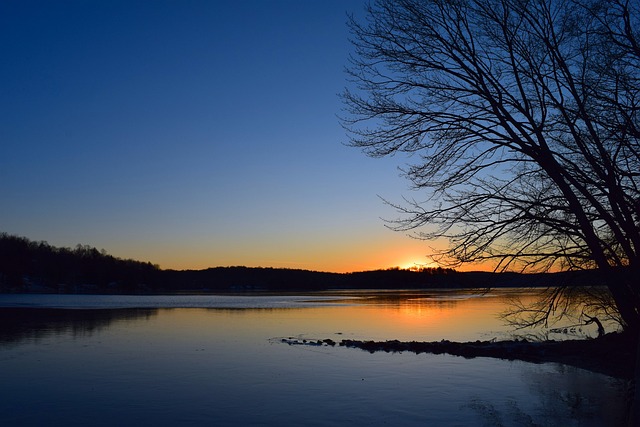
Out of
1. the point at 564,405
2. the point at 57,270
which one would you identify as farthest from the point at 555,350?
the point at 57,270

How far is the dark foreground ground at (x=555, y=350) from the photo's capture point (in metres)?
13.8

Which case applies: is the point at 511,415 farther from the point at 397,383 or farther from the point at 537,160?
the point at 537,160

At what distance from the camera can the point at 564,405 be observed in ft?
33.1

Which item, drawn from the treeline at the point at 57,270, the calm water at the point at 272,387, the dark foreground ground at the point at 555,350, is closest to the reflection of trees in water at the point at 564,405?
the calm water at the point at 272,387

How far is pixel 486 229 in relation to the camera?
11.6 m

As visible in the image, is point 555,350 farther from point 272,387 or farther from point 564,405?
point 272,387

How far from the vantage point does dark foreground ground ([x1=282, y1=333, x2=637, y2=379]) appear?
13.8m

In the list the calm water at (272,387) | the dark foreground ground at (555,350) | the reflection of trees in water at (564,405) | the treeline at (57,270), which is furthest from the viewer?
the treeline at (57,270)

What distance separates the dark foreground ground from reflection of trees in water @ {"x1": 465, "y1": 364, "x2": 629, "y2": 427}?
1.27 meters

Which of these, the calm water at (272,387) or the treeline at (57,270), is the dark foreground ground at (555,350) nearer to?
the calm water at (272,387)

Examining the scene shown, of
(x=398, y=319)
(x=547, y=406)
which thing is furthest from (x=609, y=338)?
(x=398, y=319)

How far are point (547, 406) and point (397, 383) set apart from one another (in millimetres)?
3320

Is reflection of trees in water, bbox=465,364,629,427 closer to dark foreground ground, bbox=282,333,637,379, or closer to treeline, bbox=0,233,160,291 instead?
dark foreground ground, bbox=282,333,637,379

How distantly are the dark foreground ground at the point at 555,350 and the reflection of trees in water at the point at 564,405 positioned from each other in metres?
1.27
